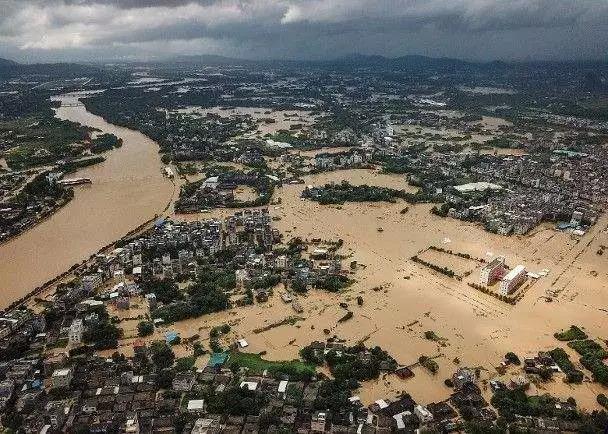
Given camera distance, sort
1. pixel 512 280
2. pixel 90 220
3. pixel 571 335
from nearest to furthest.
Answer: pixel 571 335
pixel 512 280
pixel 90 220

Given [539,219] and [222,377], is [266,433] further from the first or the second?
[539,219]

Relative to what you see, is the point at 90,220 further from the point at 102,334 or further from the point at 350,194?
the point at 350,194

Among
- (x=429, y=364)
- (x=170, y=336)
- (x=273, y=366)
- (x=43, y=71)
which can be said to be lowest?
(x=429, y=364)

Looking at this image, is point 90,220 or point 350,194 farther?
point 350,194

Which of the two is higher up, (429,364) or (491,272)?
(491,272)

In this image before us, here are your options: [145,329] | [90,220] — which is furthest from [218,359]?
[90,220]

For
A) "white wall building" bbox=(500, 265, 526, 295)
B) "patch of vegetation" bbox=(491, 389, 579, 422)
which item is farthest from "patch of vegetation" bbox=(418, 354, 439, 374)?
"white wall building" bbox=(500, 265, 526, 295)

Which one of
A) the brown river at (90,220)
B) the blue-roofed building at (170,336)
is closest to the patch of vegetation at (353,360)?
the blue-roofed building at (170,336)

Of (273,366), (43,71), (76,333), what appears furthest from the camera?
(43,71)

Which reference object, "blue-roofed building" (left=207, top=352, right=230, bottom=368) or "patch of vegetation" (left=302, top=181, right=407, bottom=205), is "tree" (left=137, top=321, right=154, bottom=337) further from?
"patch of vegetation" (left=302, top=181, right=407, bottom=205)
